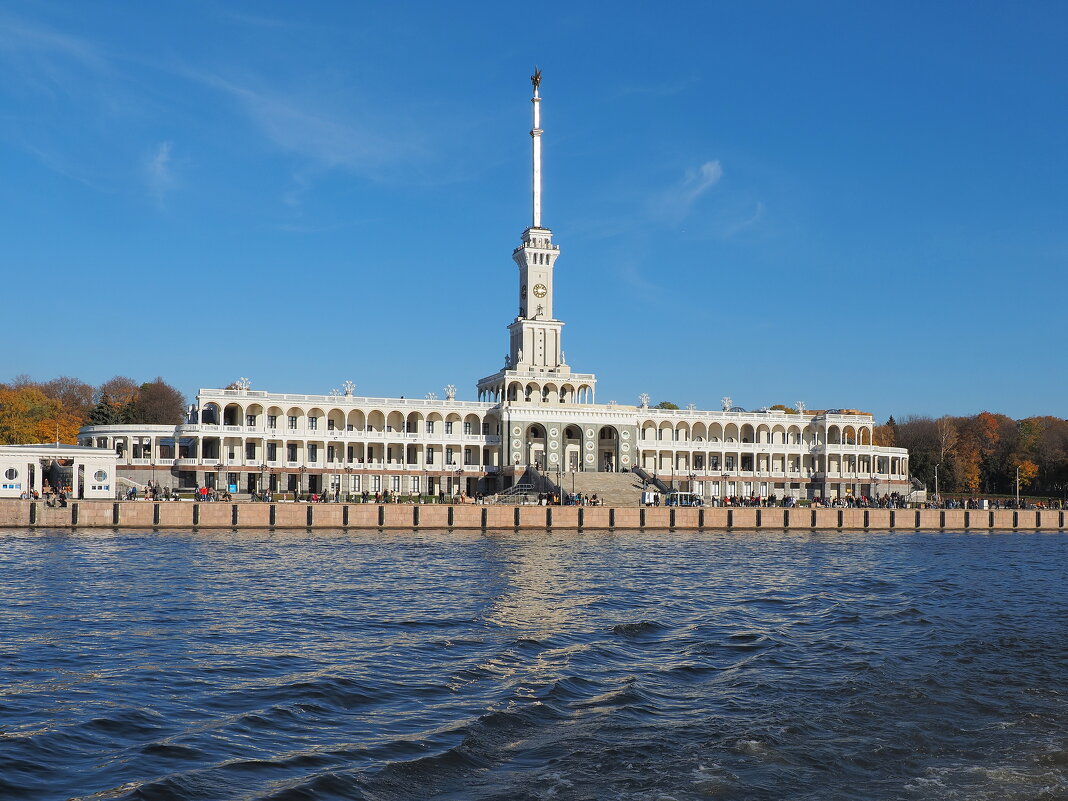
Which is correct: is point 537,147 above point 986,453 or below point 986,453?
above

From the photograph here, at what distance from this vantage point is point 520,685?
21.3 m

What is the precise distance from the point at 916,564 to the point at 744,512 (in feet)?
83.8

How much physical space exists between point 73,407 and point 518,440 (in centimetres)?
5764

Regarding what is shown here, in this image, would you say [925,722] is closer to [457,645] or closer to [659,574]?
[457,645]

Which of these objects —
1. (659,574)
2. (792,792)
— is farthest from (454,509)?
(792,792)

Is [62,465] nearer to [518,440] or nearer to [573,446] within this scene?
[518,440]

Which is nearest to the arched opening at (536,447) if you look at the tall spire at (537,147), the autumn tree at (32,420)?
the tall spire at (537,147)

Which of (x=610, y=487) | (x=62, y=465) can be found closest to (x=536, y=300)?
(x=610, y=487)

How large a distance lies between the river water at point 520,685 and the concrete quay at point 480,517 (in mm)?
22321

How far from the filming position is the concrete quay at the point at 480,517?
208ft

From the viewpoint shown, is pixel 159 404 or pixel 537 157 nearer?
pixel 537 157

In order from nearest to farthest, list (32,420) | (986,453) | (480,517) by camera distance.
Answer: (480,517)
(32,420)
(986,453)

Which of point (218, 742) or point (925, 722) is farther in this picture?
point (925, 722)

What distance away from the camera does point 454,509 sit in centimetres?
6906
